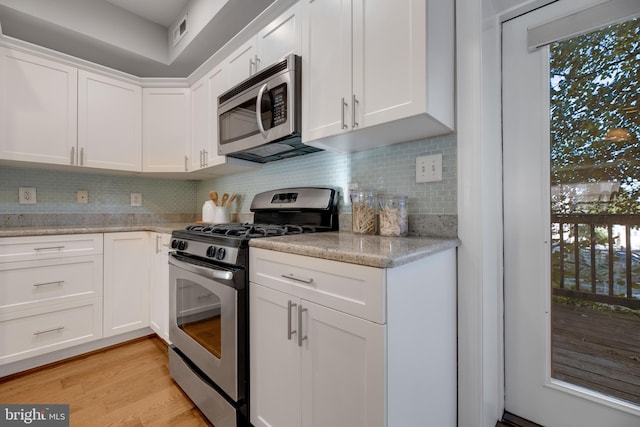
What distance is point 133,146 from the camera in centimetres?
246

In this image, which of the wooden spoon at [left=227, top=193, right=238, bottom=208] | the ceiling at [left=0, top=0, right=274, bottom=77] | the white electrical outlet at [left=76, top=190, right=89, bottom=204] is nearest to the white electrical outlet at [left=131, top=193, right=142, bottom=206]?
the white electrical outlet at [left=76, top=190, right=89, bottom=204]

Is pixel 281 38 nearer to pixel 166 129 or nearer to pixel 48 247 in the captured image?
pixel 166 129

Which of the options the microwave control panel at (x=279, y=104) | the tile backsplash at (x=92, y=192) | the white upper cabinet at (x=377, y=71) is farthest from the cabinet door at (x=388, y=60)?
the tile backsplash at (x=92, y=192)

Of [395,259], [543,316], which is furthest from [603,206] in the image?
[395,259]

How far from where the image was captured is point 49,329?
6.44ft

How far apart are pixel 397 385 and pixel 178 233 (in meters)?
1.45

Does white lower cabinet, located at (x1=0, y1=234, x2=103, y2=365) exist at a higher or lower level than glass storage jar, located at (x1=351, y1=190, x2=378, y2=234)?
lower

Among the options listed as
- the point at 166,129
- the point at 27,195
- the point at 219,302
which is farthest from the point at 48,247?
the point at 219,302

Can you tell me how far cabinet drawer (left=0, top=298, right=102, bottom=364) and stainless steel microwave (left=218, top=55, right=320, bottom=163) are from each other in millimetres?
1544

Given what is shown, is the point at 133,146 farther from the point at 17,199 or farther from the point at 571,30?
the point at 571,30

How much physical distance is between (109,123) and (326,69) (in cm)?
202

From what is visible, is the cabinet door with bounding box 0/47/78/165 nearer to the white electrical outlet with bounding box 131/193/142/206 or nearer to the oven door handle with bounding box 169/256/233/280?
the white electrical outlet with bounding box 131/193/142/206

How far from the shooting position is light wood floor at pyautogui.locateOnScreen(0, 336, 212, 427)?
146 centimetres
